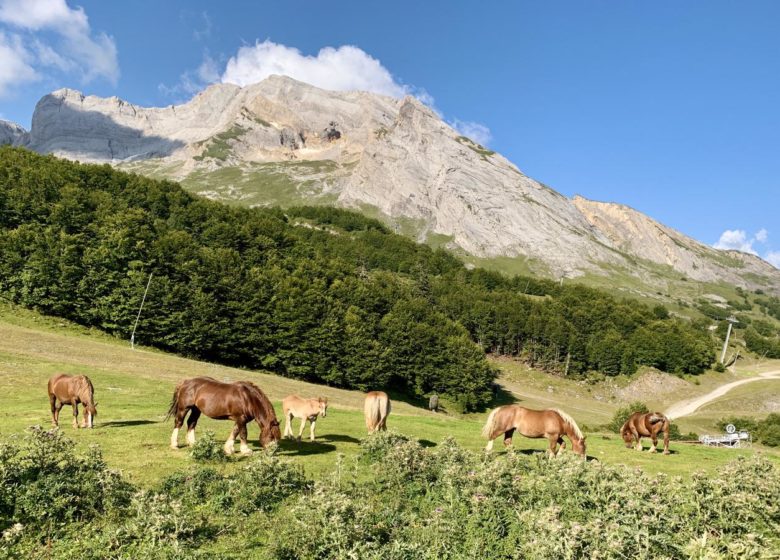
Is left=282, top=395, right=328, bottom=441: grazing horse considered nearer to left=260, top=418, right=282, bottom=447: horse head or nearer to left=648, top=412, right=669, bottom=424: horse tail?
left=260, top=418, right=282, bottom=447: horse head

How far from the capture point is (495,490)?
11.9 metres

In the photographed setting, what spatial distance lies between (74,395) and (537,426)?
20329mm

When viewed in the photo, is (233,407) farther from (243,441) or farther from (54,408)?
(54,408)

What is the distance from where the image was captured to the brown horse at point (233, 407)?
16.2m

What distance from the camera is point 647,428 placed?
79.4 feet

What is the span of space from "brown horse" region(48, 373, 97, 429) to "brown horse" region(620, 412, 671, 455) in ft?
91.6

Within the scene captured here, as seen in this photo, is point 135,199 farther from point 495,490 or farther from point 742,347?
point 742,347

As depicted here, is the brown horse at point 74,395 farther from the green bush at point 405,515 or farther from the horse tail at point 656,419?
the horse tail at point 656,419

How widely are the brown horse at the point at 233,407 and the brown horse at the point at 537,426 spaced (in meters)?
9.36

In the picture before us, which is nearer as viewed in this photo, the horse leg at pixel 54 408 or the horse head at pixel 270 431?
the horse head at pixel 270 431

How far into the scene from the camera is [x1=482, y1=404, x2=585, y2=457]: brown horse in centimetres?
1881

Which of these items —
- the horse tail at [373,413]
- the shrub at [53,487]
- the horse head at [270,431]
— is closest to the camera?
the shrub at [53,487]

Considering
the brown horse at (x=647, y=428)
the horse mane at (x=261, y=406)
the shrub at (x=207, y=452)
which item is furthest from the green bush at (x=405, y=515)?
the brown horse at (x=647, y=428)

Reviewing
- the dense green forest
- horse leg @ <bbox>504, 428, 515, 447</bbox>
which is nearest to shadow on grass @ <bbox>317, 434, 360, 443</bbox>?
horse leg @ <bbox>504, 428, 515, 447</bbox>
